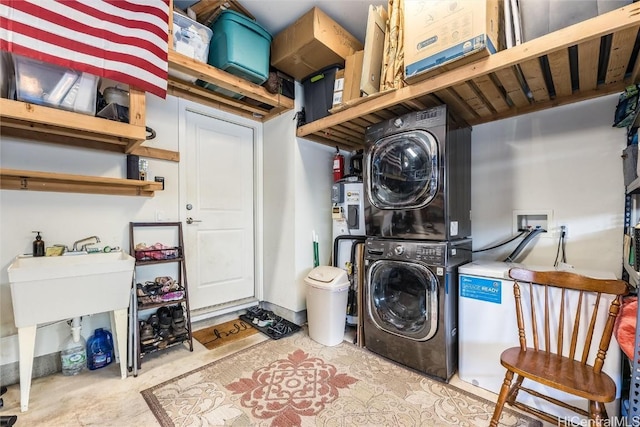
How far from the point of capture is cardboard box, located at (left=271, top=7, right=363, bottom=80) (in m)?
2.19

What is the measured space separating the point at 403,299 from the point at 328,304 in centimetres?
62

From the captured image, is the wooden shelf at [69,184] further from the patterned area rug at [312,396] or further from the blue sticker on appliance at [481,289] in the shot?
the blue sticker on appliance at [481,289]

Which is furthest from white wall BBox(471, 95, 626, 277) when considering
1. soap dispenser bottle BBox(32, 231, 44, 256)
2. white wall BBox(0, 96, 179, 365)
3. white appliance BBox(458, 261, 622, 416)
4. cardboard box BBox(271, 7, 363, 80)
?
soap dispenser bottle BBox(32, 231, 44, 256)

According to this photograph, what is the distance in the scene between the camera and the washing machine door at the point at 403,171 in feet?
6.20

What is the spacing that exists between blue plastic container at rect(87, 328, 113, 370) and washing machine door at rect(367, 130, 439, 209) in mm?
2323

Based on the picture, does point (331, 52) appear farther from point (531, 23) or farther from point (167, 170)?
point (167, 170)

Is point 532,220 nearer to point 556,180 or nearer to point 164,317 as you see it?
point 556,180

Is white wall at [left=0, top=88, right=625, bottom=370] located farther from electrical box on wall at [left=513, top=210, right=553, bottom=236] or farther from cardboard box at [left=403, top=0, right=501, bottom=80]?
cardboard box at [left=403, top=0, right=501, bottom=80]

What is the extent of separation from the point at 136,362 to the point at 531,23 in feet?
10.6

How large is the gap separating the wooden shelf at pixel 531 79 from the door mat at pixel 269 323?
6.38 ft

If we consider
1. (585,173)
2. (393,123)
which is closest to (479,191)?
(585,173)

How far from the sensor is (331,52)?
233 centimetres

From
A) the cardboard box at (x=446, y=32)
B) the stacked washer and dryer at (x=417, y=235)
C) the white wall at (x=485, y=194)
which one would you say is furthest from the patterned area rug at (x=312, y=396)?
the cardboard box at (x=446, y=32)

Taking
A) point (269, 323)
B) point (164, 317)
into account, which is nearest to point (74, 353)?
point (164, 317)
